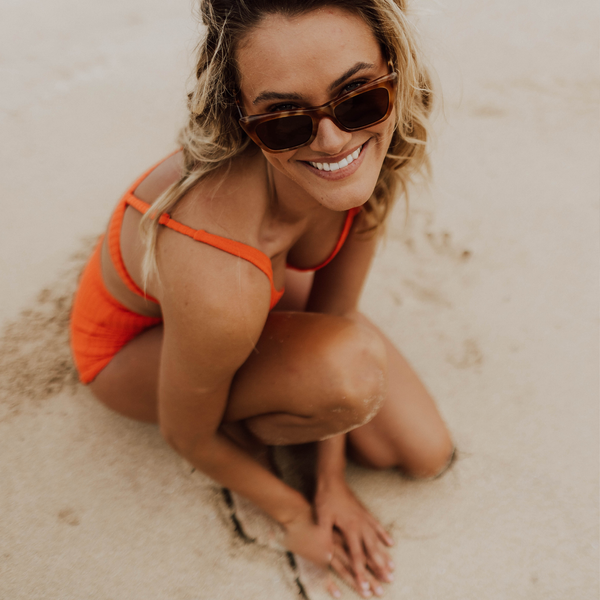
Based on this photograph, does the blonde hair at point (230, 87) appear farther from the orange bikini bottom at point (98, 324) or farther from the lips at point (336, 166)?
the orange bikini bottom at point (98, 324)

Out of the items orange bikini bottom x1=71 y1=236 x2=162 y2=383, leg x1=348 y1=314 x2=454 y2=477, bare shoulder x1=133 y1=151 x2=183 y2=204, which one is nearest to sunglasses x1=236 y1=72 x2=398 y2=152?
bare shoulder x1=133 y1=151 x2=183 y2=204

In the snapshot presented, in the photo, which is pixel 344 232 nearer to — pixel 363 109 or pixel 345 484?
pixel 363 109

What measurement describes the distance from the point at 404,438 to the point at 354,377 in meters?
0.41

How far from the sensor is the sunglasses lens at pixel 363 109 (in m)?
1.05

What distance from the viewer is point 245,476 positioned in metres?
1.58

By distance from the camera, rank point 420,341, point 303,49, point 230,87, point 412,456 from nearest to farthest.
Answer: point 303,49 < point 230,87 < point 412,456 < point 420,341

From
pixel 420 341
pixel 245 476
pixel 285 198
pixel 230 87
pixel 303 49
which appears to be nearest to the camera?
pixel 303 49

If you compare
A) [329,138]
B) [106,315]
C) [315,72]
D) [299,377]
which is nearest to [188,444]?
[299,377]

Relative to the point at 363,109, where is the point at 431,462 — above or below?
below

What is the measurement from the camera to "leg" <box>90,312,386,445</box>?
1.44m

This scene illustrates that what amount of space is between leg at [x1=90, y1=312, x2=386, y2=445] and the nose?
58 centimetres

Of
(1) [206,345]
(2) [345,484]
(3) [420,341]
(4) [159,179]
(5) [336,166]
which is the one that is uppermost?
(5) [336,166]

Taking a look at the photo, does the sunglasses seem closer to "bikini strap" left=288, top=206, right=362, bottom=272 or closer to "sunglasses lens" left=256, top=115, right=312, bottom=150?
"sunglasses lens" left=256, top=115, right=312, bottom=150

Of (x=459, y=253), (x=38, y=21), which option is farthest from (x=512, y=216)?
(x=38, y=21)
